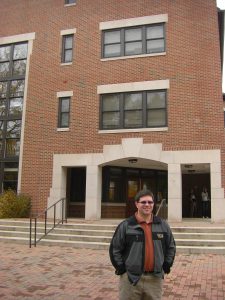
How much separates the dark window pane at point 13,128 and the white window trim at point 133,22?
640cm

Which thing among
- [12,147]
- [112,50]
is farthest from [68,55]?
[12,147]

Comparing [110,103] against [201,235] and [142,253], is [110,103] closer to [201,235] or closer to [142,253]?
[201,235]

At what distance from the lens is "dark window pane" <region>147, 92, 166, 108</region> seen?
16719mm

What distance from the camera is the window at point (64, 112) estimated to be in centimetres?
1791

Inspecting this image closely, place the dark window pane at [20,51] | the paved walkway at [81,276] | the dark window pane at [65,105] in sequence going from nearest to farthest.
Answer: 1. the paved walkway at [81,276]
2. the dark window pane at [65,105]
3. the dark window pane at [20,51]

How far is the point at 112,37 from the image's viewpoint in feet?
59.3

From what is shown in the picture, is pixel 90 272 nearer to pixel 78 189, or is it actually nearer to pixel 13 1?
pixel 78 189

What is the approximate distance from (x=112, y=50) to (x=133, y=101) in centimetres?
287

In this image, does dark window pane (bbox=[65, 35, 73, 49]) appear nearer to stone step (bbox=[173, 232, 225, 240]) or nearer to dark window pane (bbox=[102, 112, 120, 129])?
dark window pane (bbox=[102, 112, 120, 129])

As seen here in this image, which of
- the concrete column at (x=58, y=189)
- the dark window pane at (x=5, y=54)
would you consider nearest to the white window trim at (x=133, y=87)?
the concrete column at (x=58, y=189)

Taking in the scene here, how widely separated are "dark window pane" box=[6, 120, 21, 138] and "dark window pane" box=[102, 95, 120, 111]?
184 inches

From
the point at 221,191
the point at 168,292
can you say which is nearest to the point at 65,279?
the point at 168,292

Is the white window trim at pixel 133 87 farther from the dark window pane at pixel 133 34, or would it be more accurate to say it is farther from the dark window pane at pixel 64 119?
the dark window pane at pixel 133 34

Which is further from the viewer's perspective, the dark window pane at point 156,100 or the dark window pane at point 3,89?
the dark window pane at point 3,89
